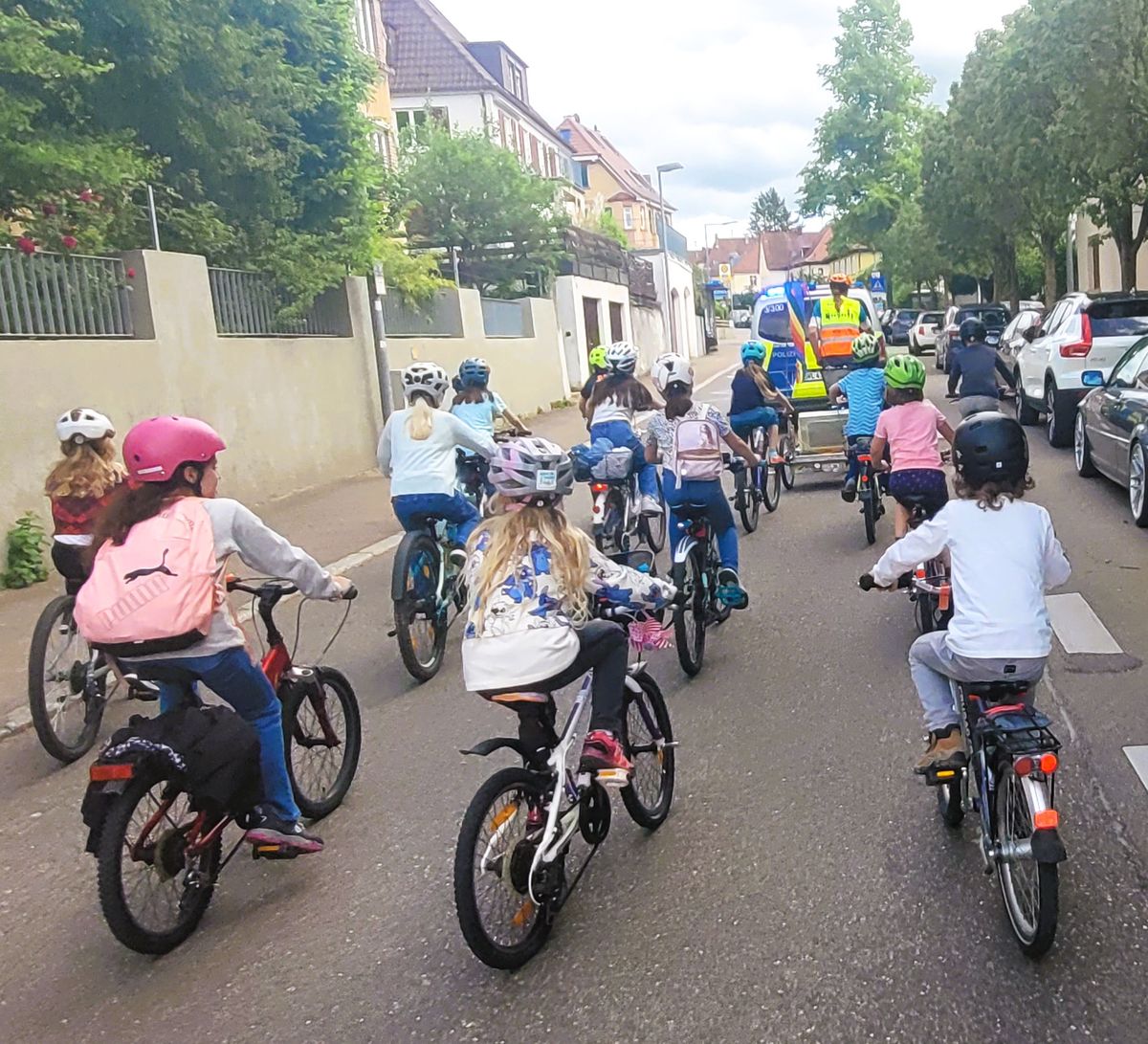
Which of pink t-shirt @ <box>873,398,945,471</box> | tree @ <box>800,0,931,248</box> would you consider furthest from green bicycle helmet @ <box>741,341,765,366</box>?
tree @ <box>800,0,931,248</box>

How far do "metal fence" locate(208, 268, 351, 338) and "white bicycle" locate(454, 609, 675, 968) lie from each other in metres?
10.7

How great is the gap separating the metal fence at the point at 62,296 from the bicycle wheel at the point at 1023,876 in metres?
9.18

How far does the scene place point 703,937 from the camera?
364cm

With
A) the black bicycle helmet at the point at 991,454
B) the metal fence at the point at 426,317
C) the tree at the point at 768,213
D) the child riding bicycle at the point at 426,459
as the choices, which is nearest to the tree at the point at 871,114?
the metal fence at the point at 426,317

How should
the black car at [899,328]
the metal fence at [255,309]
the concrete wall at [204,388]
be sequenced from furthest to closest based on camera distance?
1. the black car at [899,328]
2. the metal fence at [255,309]
3. the concrete wall at [204,388]

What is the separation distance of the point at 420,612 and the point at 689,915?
3273 mm

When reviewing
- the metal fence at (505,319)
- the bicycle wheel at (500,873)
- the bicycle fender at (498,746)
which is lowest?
the bicycle wheel at (500,873)

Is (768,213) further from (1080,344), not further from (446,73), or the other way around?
(1080,344)

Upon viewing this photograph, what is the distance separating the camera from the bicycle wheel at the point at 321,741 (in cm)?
466

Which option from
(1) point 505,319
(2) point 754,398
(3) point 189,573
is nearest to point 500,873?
(3) point 189,573

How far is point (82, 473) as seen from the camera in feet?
18.9

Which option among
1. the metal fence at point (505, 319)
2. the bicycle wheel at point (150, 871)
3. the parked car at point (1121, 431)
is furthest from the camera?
the metal fence at point (505, 319)

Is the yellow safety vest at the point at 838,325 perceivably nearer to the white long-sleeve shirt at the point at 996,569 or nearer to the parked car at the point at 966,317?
the parked car at the point at 966,317

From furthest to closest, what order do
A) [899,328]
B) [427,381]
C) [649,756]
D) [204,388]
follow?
[899,328] < [204,388] < [427,381] < [649,756]
